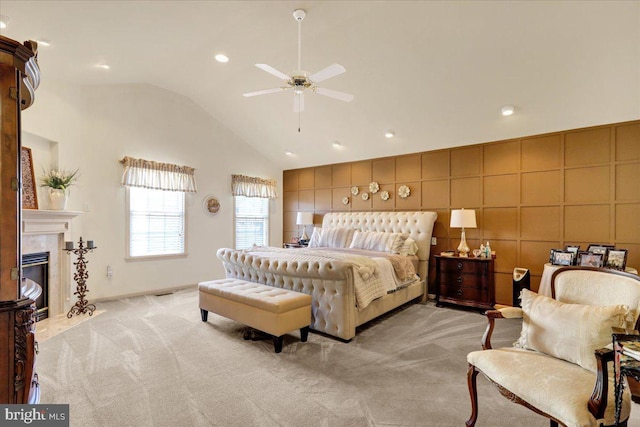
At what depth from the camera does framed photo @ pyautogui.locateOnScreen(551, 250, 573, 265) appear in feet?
12.0

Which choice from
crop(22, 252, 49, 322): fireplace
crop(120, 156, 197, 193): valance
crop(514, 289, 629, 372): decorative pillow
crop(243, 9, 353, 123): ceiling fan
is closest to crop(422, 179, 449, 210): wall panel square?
crop(243, 9, 353, 123): ceiling fan

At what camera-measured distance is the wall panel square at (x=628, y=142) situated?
3805 mm

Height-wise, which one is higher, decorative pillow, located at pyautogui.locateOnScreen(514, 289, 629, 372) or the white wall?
the white wall

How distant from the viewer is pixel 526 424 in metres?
2.04

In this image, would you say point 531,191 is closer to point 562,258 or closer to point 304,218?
point 562,258

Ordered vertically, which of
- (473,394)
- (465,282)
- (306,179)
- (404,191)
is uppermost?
(306,179)

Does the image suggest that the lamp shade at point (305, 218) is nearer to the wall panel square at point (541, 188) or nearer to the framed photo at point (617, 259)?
the wall panel square at point (541, 188)

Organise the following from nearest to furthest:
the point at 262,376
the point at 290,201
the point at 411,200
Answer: the point at 262,376 < the point at 411,200 < the point at 290,201

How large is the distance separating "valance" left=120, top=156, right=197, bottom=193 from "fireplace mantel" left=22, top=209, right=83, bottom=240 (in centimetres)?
102

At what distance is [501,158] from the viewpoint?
4.79 meters

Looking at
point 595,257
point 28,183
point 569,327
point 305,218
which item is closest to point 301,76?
point 569,327

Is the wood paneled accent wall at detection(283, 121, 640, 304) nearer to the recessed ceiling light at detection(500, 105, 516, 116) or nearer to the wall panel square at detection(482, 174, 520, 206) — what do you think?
the wall panel square at detection(482, 174, 520, 206)

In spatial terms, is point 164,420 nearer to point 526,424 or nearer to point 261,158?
point 526,424

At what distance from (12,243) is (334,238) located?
15.5ft
